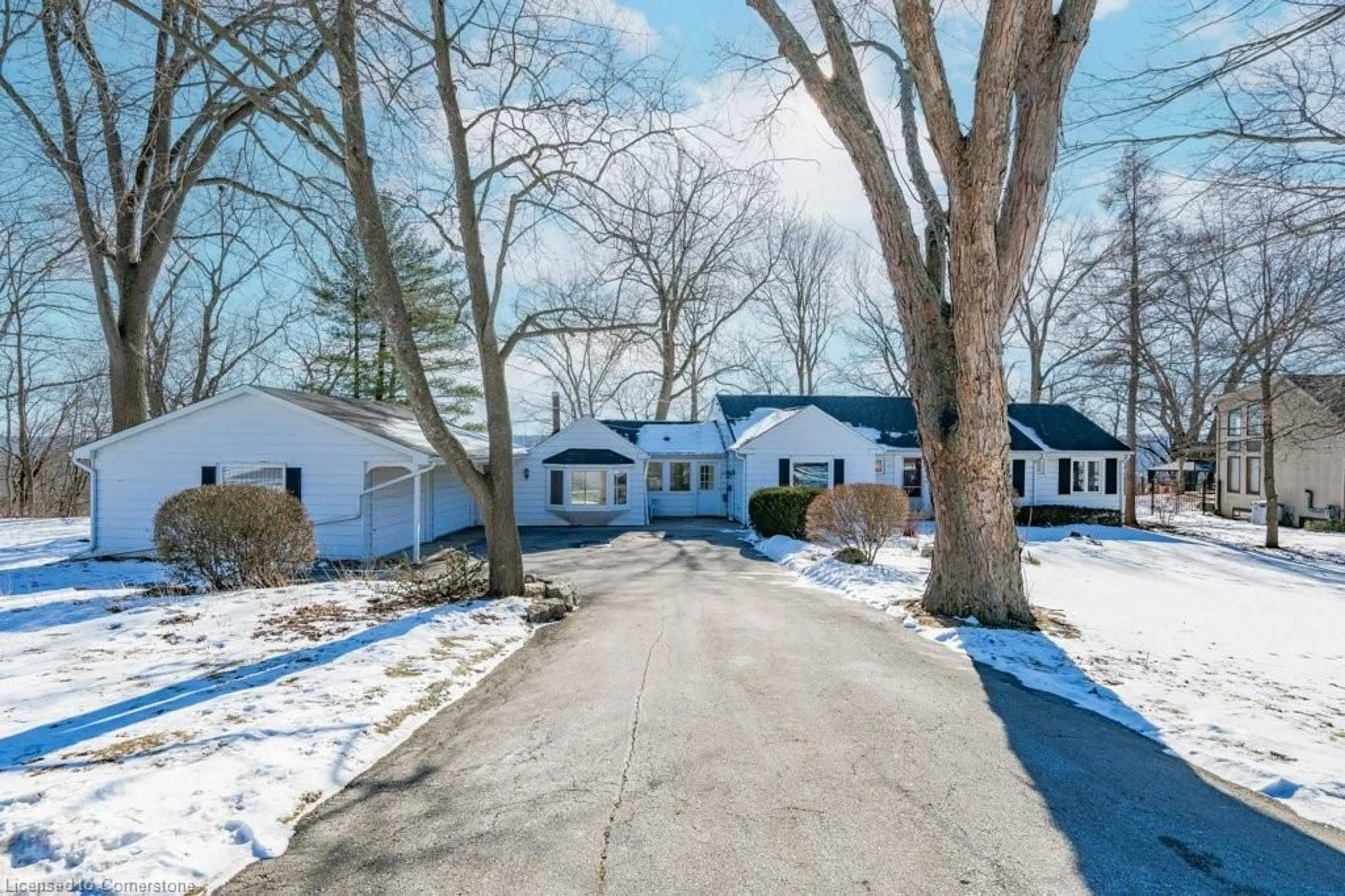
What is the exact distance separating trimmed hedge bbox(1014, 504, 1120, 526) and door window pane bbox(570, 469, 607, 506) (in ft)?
44.5

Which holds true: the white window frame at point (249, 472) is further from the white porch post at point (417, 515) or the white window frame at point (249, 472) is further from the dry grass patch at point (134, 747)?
the dry grass patch at point (134, 747)

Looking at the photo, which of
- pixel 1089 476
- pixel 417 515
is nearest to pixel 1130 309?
pixel 1089 476

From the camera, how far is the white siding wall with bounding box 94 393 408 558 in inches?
566

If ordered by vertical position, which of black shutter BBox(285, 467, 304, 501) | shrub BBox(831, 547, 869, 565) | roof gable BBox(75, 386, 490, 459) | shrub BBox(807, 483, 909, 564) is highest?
roof gable BBox(75, 386, 490, 459)

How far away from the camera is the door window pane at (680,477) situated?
1022 inches

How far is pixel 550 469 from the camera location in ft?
74.0

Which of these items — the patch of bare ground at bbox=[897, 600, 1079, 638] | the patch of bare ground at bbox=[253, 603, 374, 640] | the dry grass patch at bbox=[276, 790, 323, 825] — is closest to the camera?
the dry grass patch at bbox=[276, 790, 323, 825]

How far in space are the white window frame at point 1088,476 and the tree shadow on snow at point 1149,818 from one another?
75.5ft

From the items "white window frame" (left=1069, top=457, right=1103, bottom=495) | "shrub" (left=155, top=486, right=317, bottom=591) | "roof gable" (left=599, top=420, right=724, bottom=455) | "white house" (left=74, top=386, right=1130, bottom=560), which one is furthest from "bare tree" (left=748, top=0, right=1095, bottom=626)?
"white window frame" (left=1069, top=457, right=1103, bottom=495)

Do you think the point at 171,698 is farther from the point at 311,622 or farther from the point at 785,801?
the point at 785,801

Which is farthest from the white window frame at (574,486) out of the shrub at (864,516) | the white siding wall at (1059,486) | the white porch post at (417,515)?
the white siding wall at (1059,486)

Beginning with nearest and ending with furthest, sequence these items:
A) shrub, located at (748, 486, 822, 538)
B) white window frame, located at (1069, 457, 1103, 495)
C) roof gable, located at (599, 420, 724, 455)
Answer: shrub, located at (748, 486, 822, 538) < white window frame, located at (1069, 457, 1103, 495) < roof gable, located at (599, 420, 724, 455)

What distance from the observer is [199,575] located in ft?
29.7

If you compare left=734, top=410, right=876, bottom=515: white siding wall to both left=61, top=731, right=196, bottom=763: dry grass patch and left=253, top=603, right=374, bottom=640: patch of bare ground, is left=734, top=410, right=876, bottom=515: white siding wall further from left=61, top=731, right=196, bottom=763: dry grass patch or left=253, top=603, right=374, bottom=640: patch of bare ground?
left=61, top=731, right=196, bottom=763: dry grass patch
